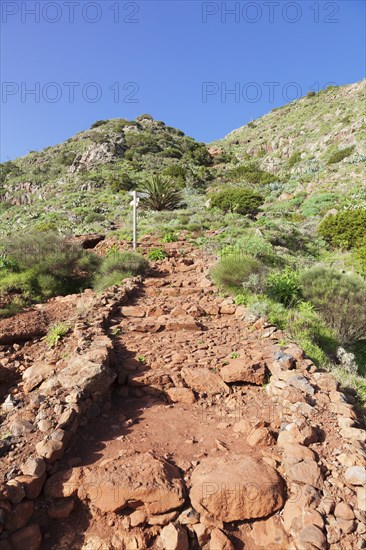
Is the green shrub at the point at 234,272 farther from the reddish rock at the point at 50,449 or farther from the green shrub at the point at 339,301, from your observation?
the reddish rock at the point at 50,449

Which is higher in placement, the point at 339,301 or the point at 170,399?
the point at 339,301

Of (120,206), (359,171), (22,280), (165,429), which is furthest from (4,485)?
(359,171)

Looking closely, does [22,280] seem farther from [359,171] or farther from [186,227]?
[359,171]

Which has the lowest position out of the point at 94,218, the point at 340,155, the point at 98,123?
the point at 94,218

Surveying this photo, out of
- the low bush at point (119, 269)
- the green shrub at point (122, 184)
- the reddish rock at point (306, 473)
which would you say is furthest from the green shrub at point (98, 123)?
the reddish rock at point (306, 473)

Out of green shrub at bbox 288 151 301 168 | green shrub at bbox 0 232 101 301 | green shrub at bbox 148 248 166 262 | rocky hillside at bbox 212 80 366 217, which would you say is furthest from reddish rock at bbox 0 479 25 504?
green shrub at bbox 288 151 301 168

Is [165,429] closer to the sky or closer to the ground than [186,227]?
closer to the ground

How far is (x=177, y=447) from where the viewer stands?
8.99 feet

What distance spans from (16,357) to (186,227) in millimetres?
9611

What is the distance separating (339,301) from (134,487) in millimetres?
5549

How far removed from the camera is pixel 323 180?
2309 centimetres

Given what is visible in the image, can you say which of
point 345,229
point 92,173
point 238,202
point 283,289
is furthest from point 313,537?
point 92,173

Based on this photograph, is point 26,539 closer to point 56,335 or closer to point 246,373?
point 246,373

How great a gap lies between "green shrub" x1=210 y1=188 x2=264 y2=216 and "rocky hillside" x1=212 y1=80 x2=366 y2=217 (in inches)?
46.6
